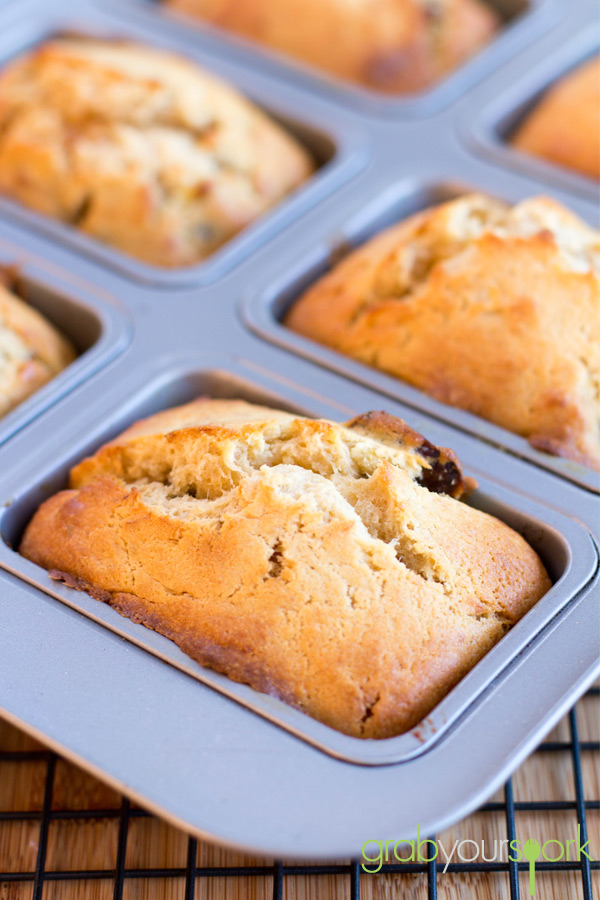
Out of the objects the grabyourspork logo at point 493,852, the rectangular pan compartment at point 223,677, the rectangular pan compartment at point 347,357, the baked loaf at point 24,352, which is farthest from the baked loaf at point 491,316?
the grabyourspork logo at point 493,852

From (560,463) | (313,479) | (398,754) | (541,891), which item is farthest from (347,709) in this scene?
(560,463)

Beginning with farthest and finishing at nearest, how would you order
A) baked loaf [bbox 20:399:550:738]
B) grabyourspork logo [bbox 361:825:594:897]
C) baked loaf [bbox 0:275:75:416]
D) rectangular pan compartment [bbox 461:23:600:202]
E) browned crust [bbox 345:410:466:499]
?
rectangular pan compartment [bbox 461:23:600:202] → baked loaf [bbox 0:275:75:416] → browned crust [bbox 345:410:466:499] → grabyourspork logo [bbox 361:825:594:897] → baked loaf [bbox 20:399:550:738]

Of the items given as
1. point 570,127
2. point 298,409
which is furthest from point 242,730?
point 570,127

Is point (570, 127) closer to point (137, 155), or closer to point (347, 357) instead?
point (347, 357)

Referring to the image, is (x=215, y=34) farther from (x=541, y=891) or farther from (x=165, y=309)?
(x=541, y=891)

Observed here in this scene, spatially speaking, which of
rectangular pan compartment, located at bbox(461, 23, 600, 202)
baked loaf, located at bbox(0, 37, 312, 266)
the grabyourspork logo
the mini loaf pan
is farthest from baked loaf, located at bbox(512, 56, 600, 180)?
the grabyourspork logo

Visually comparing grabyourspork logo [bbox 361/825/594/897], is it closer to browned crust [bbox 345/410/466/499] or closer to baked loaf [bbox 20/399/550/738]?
baked loaf [bbox 20/399/550/738]
